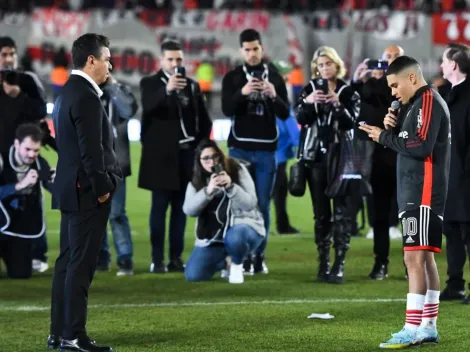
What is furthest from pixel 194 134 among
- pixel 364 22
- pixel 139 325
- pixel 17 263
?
pixel 364 22

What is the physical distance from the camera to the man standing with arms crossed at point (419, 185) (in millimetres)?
8398

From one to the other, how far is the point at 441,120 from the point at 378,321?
181cm

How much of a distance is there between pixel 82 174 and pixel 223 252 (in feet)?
13.1

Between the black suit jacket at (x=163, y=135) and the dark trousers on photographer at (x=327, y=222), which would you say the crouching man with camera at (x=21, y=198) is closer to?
the black suit jacket at (x=163, y=135)

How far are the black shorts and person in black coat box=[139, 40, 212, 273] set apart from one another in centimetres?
432

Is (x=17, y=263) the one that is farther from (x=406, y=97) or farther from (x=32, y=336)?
(x=406, y=97)

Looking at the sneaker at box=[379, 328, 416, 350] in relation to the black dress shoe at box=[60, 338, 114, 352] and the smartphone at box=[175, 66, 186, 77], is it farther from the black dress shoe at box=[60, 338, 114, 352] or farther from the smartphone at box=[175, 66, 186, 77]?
the smartphone at box=[175, 66, 186, 77]

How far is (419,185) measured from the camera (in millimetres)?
8453

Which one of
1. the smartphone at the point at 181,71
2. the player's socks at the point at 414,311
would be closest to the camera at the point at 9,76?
the smartphone at the point at 181,71

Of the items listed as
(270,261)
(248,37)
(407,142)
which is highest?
(248,37)

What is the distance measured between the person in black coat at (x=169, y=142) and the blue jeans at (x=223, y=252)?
69 cm

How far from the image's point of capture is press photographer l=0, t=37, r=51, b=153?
12.4 m

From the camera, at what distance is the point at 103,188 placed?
8.07 metres

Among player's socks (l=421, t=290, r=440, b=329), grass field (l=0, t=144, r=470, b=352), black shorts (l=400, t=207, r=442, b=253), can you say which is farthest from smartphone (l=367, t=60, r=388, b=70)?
player's socks (l=421, t=290, r=440, b=329)
